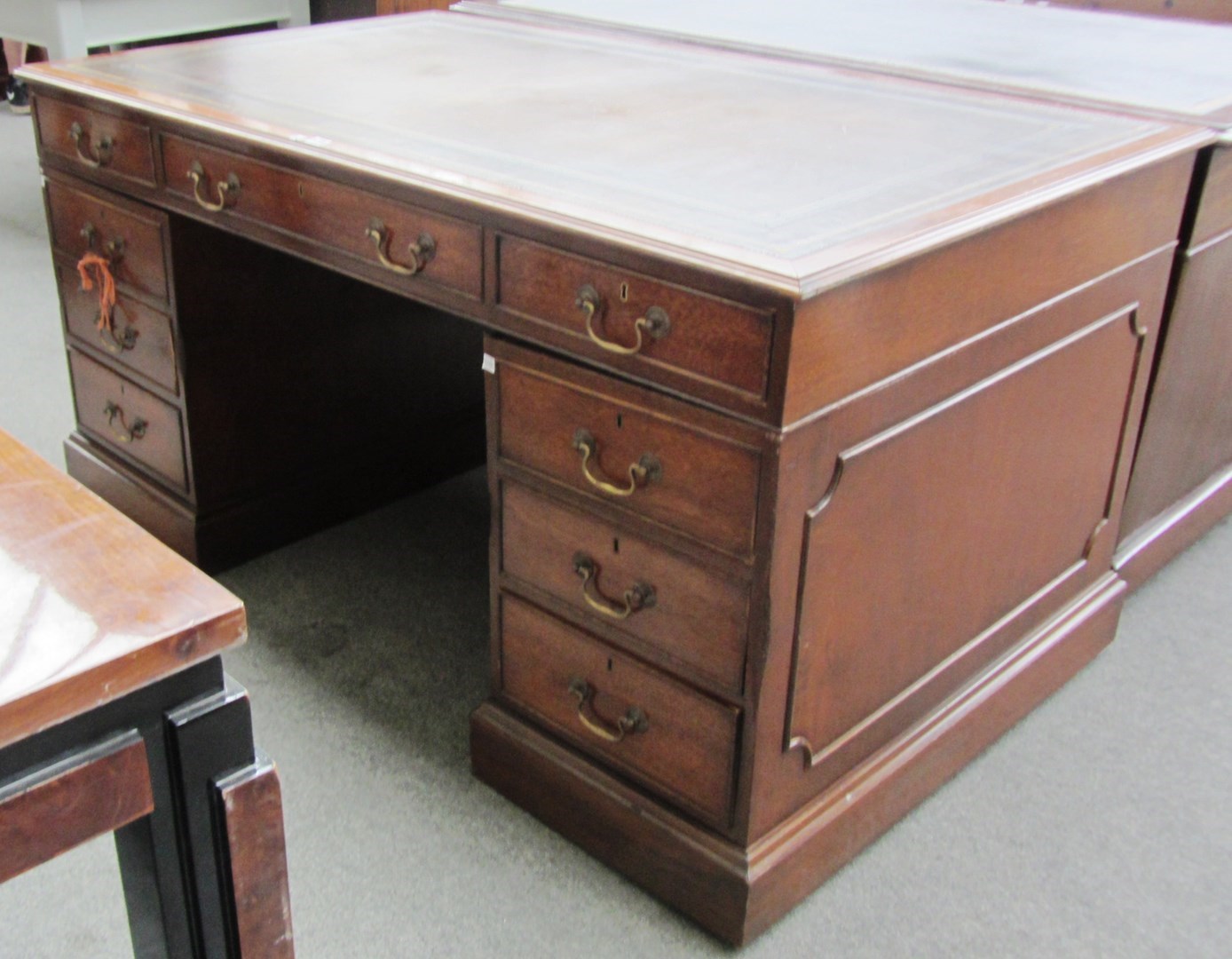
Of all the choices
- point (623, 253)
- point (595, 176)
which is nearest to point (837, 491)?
point (623, 253)

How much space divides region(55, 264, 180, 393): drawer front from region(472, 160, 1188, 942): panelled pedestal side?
738mm

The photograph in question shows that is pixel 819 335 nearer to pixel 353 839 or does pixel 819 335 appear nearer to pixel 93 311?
pixel 353 839

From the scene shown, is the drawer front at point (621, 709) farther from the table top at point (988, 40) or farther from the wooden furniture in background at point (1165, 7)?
the wooden furniture in background at point (1165, 7)

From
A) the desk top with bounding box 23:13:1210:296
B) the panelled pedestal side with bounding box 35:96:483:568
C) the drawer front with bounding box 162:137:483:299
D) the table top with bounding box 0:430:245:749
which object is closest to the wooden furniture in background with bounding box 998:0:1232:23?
the desk top with bounding box 23:13:1210:296

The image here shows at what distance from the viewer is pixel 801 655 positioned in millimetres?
1284

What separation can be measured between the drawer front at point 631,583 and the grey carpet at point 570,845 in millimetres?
322

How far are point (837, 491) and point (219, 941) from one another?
0.69m

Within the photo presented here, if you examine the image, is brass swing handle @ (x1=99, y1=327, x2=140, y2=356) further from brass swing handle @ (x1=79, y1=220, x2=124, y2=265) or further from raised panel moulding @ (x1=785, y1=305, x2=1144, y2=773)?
raised panel moulding @ (x1=785, y1=305, x2=1144, y2=773)

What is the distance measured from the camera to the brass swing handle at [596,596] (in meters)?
1.31

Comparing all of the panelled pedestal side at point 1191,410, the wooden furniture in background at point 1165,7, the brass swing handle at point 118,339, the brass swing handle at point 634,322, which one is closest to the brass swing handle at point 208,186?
the brass swing handle at point 118,339

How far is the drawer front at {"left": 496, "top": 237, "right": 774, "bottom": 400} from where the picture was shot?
3.63 ft

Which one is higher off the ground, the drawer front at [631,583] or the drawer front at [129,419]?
the drawer front at [631,583]

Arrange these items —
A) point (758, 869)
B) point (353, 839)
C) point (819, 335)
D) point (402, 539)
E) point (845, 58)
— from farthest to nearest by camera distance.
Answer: point (402, 539) < point (845, 58) < point (353, 839) < point (758, 869) < point (819, 335)

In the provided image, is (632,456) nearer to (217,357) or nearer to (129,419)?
(217,357)
